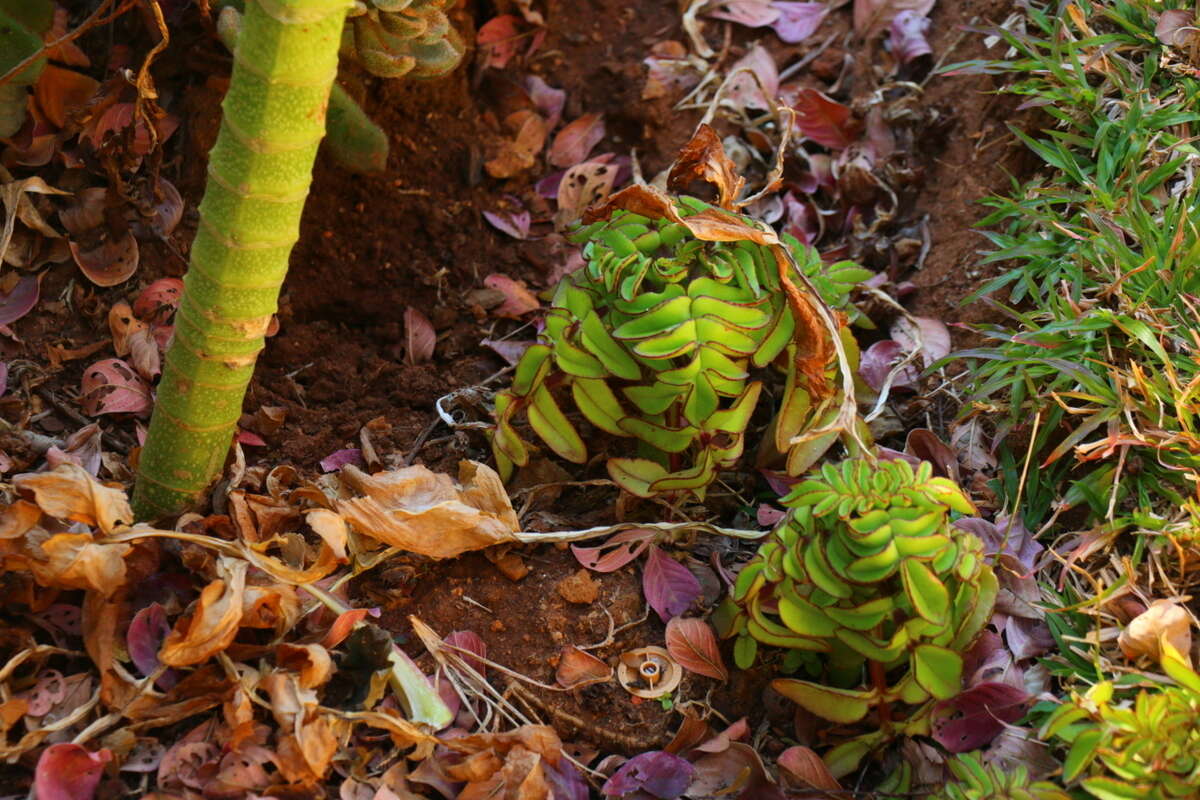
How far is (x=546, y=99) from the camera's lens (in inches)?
85.5

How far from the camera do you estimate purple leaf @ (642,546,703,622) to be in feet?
4.81

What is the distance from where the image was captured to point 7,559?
1222 millimetres

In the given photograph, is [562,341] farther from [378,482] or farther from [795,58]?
[795,58]

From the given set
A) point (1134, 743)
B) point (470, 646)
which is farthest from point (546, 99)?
point (1134, 743)

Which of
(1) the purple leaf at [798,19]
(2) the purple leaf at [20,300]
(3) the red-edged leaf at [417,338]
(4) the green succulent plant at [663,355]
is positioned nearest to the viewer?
(4) the green succulent plant at [663,355]

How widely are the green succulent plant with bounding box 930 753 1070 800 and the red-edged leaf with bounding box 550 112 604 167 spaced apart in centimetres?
130

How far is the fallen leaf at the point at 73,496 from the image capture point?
119cm

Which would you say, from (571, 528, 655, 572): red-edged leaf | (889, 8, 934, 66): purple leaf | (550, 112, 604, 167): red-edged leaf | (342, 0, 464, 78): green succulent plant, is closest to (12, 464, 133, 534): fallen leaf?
(571, 528, 655, 572): red-edged leaf

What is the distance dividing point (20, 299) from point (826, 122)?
4.57 feet

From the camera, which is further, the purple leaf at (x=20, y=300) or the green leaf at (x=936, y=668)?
the purple leaf at (x=20, y=300)

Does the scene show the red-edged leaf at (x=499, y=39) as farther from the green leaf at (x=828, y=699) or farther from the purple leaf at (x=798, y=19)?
the green leaf at (x=828, y=699)

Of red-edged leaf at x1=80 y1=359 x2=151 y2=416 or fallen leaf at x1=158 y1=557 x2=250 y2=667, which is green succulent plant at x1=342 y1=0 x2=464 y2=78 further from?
fallen leaf at x1=158 y1=557 x2=250 y2=667

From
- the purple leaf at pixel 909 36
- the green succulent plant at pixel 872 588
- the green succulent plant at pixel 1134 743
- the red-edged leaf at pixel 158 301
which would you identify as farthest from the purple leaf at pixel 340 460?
the purple leaf at pixel 909 36

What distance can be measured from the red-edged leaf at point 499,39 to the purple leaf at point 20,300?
0.89m
